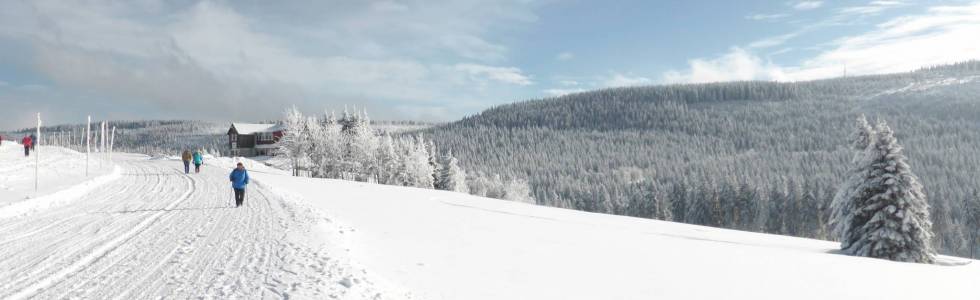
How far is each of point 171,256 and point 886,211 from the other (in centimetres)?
3116

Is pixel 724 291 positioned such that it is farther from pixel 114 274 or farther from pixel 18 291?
pixel 18 291

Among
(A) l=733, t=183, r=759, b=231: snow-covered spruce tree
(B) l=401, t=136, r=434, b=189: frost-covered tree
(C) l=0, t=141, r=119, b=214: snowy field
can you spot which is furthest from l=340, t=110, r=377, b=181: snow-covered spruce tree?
(A) l=733, t=183, r=759, b=231: snow-covered spruce tree

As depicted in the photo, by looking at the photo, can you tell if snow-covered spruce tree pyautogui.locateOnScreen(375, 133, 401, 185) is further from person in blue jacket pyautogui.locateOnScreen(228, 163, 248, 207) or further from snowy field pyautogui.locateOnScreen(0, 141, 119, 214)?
person in blue jacket pyautogui.locateOnScreen(228, 163, 248, 207)

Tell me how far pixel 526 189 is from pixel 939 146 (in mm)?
176216

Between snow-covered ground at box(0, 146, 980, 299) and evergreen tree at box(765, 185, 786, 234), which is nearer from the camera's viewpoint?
snow-covered ground at box(0, 146, 980, 299)

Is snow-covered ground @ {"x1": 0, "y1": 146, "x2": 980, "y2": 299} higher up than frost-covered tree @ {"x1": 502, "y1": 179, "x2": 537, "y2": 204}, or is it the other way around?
snow-covered ground @ {"x1": 0, "y1": 146, "x2": 980, "y2": 299}

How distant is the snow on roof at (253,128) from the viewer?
99.4m

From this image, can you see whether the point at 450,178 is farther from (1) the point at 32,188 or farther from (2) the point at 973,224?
(2) the point at 973,224

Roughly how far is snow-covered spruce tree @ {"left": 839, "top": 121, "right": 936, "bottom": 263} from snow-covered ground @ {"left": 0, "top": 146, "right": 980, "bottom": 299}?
12444 mm

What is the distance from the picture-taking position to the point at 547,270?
9.73 metres

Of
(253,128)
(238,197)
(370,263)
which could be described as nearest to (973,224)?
(238,197)

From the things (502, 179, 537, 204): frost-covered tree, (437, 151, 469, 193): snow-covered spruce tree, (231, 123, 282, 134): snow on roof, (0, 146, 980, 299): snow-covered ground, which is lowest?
(502, 179, 537, 204): frost-covered tree

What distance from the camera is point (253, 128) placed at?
3984 inches

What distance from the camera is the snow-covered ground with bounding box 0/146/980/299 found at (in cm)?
741
